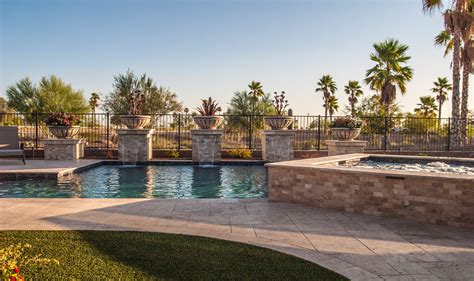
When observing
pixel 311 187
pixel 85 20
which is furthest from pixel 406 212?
pixel 85 20

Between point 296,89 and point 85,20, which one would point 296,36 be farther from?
point 85,20

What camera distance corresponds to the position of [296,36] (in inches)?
535

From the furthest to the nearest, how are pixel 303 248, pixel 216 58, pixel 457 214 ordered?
pixel 216 58 → pixel 457 214 → pixel 303 248

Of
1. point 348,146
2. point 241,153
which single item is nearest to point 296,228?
Result: point 348,146

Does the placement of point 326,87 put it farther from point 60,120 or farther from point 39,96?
point 60,120

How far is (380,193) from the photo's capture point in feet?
17.6

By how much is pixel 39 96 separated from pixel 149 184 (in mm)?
21948

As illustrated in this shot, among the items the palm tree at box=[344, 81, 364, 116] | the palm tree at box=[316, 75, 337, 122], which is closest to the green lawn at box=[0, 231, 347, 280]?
the palm tree at box=[344, 81, 364, 116]

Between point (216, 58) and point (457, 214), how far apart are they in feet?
46.7

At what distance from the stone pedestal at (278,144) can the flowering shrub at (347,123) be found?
1.67 m

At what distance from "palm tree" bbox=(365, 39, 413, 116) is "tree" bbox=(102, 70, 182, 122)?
15319 millimetres

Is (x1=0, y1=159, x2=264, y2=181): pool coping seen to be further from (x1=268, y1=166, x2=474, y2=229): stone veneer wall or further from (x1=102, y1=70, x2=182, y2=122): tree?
(x1=102, y1=70, x2=182, y2=122): tree

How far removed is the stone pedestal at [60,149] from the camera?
41.8 feet

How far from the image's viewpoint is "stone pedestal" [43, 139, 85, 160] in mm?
12750
